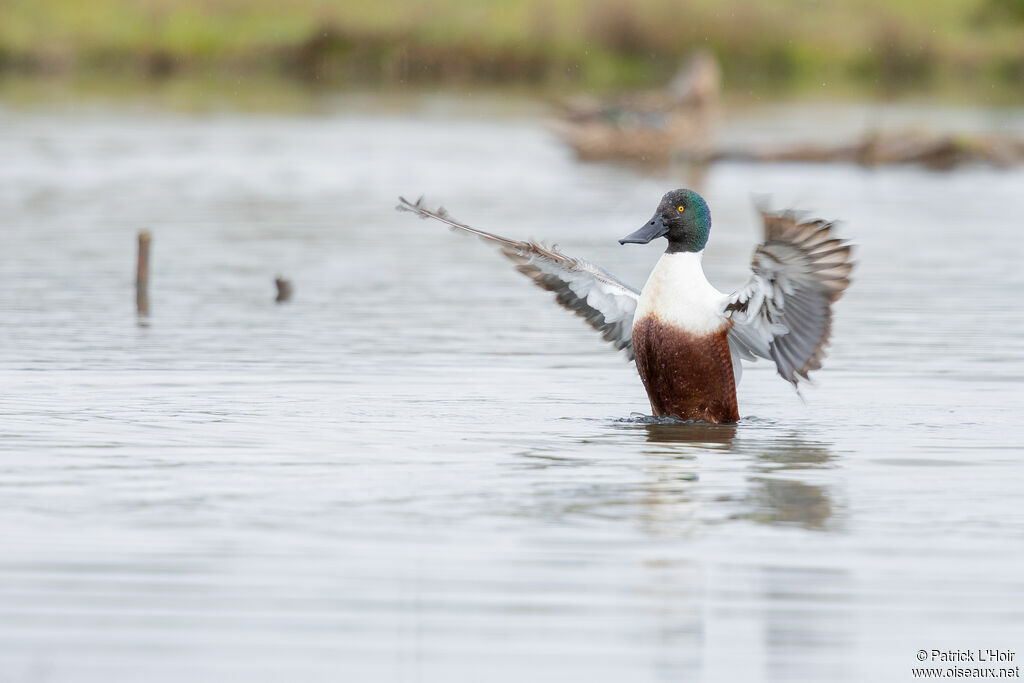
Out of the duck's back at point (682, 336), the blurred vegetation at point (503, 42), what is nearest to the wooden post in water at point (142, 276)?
the duck's back at point (682, 336)

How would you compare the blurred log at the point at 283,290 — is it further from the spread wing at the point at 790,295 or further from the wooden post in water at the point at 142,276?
the spread wing at the point at 790,295

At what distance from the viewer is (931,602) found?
7934 millimetres

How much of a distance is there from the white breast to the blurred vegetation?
172ft

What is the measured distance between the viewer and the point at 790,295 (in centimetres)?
1151

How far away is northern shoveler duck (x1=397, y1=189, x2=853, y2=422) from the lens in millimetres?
11352

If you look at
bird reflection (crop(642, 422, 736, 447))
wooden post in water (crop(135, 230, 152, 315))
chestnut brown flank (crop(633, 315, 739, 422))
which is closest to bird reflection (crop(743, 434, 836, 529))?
bird reflection (crop(642, 422, 736, 447))

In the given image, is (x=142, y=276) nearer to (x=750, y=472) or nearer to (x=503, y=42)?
(x=750, y=472)

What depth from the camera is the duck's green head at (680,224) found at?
11.7 meters

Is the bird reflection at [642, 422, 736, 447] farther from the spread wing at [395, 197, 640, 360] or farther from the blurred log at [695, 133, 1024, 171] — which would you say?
the blurred log at [695, 133, 1024, 171]

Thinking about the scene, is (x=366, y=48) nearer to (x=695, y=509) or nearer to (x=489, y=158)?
(x=489, y=158)

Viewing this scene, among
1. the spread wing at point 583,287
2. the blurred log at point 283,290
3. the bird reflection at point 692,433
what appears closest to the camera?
the bird reflection at point 692,433

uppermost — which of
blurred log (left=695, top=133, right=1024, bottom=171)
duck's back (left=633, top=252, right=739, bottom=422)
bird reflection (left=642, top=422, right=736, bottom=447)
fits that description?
blurred log (left=695, top=133, right=1024, bottom=171)

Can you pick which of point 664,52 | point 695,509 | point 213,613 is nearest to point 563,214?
point 695,509

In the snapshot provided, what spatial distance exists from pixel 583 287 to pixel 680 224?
3.69 ft
